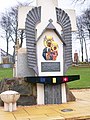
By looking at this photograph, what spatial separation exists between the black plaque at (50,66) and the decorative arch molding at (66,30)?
33 centimetres

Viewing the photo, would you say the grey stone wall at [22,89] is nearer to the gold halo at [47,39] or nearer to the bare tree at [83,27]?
the gold halo at [47,39]

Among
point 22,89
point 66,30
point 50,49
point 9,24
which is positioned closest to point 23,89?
point 22,89

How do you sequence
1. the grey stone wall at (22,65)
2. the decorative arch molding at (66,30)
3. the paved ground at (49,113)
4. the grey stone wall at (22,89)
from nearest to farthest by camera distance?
the paved ground at (49,113)
the grey stone wall at (22,89)
the grey stone wall at (22,65)
the decorative arch molding at (66,30)

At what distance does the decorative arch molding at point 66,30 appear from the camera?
9.68 meters

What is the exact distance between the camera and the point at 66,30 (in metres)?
9.74

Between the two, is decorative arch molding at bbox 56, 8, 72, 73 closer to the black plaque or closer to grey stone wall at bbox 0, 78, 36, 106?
the black plaque

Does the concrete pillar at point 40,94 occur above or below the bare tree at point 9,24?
below

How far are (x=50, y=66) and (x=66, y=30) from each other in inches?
56.9

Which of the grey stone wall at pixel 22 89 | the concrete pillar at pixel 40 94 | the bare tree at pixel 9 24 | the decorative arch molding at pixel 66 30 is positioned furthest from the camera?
the bare tree at pixel 9 24

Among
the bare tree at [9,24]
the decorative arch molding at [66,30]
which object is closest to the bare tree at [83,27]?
the bare tree at [9,24]

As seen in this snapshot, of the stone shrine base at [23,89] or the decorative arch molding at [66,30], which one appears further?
the decorative arch molding at [66,30]

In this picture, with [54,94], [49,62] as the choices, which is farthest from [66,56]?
[54,94]

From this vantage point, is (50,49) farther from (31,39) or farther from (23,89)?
(23,89)

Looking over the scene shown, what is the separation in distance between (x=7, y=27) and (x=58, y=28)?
33.9 m
